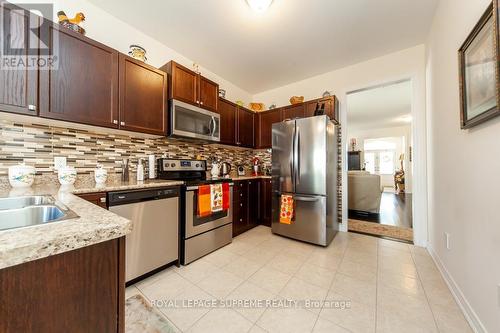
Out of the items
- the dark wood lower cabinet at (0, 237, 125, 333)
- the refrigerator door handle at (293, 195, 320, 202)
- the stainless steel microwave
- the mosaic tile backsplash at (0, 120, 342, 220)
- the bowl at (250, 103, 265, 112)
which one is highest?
the bowl at (250, 103, 265, 112)

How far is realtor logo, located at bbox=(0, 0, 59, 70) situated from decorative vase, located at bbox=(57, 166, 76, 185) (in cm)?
77

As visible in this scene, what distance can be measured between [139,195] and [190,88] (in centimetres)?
145

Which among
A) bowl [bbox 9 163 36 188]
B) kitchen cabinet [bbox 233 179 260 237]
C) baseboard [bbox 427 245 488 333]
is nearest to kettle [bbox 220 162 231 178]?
kitchen cabinet [bbox 233 179 260 237]

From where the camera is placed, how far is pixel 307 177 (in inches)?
103

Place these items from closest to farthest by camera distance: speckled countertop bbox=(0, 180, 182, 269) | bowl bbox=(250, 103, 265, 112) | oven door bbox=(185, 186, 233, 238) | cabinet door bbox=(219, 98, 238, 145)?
speckled countertop bbox=(0, 180, 182, 269) → oven door bbox=(185, 186, 233, 238) → cabinet door bbox=(219, 98, 238, 145) → bowl bbox=(250, 103, 265, 112)

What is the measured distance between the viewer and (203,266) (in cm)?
204

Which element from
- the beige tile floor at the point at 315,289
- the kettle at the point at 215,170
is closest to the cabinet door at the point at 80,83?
the kettle at the point at 215,170

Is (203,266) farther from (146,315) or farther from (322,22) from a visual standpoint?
(322,22)

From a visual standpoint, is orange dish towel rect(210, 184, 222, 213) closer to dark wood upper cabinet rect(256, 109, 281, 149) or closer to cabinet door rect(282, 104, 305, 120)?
dark wood upper cabinet rect(256, 109, 281, 149)

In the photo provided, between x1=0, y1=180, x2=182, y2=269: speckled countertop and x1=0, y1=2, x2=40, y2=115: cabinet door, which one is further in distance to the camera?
x1=0, y1=2, x2=40, y2=115: cabinet door

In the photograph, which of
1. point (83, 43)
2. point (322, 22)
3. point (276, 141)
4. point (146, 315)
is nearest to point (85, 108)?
point (83, 43)

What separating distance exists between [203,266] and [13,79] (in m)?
2.14

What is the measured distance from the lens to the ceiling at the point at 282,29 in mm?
1978

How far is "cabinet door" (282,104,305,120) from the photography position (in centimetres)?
322
